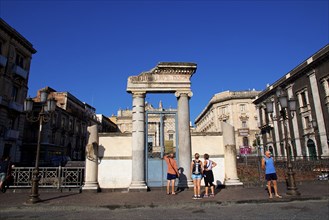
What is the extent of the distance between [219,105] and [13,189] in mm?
52619

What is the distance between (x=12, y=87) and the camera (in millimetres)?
28031

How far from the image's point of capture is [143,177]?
10992 mm

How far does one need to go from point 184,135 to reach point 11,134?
23.8 m

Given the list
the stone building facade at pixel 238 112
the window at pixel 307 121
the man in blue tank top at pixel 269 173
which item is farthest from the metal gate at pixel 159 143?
the stone building facade at pixel 238 112

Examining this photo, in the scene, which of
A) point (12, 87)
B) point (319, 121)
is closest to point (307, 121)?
point (319, 121)

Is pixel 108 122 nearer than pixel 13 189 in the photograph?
No

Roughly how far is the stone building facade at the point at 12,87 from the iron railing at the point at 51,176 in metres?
16.5

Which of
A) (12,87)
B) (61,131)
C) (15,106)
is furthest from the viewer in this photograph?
(61,131)

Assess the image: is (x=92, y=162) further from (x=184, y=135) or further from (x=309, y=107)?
(x=309, y=107)

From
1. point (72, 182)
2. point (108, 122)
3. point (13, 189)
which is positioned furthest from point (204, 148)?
point (108, 122)

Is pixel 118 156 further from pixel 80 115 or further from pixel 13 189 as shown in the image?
pixel 80 115

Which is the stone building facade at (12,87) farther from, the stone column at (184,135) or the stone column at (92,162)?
the stone column at (184,135)

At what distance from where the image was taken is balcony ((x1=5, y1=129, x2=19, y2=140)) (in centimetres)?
2636

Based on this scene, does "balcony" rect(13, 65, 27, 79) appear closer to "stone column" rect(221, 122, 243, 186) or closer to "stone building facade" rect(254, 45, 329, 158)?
"stone column" rect(221, 122, 243, 186)
